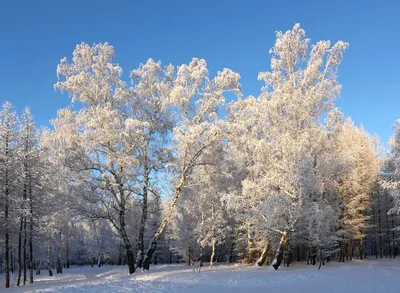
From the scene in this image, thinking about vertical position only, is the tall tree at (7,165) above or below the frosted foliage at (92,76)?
below

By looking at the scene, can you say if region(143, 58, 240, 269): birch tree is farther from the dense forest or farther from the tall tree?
the tall tree

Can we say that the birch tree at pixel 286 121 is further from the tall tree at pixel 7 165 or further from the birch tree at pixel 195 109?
the tall tree at pixel 7 165

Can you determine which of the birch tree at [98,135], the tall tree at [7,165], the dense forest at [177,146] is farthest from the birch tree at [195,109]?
the tall tree at [7,165]

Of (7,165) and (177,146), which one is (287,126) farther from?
(7,165)

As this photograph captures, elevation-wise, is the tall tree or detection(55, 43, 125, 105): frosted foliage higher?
detection(55, 43, 125, 105): frosted foliage

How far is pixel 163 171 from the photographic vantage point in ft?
92.0

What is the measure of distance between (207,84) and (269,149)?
6.79m

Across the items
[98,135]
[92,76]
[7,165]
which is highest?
[92,76]

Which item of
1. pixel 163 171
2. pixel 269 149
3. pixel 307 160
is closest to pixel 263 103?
pixel 269 149

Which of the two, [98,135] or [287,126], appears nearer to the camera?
[98,135]

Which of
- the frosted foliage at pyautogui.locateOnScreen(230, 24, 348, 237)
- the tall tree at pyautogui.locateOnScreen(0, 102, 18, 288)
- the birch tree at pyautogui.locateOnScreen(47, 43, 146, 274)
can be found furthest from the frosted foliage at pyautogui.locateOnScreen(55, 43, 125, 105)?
the frosted foliage at pyautogui.locateOnScreen(230, 24, 348, 237)

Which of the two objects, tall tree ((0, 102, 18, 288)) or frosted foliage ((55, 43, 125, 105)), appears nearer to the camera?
tall tree ((0, 102, 18, 288))

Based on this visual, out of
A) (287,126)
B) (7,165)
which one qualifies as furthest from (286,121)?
(7,165)

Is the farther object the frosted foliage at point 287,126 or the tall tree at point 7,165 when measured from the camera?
the frosted foliage at point 287,126
